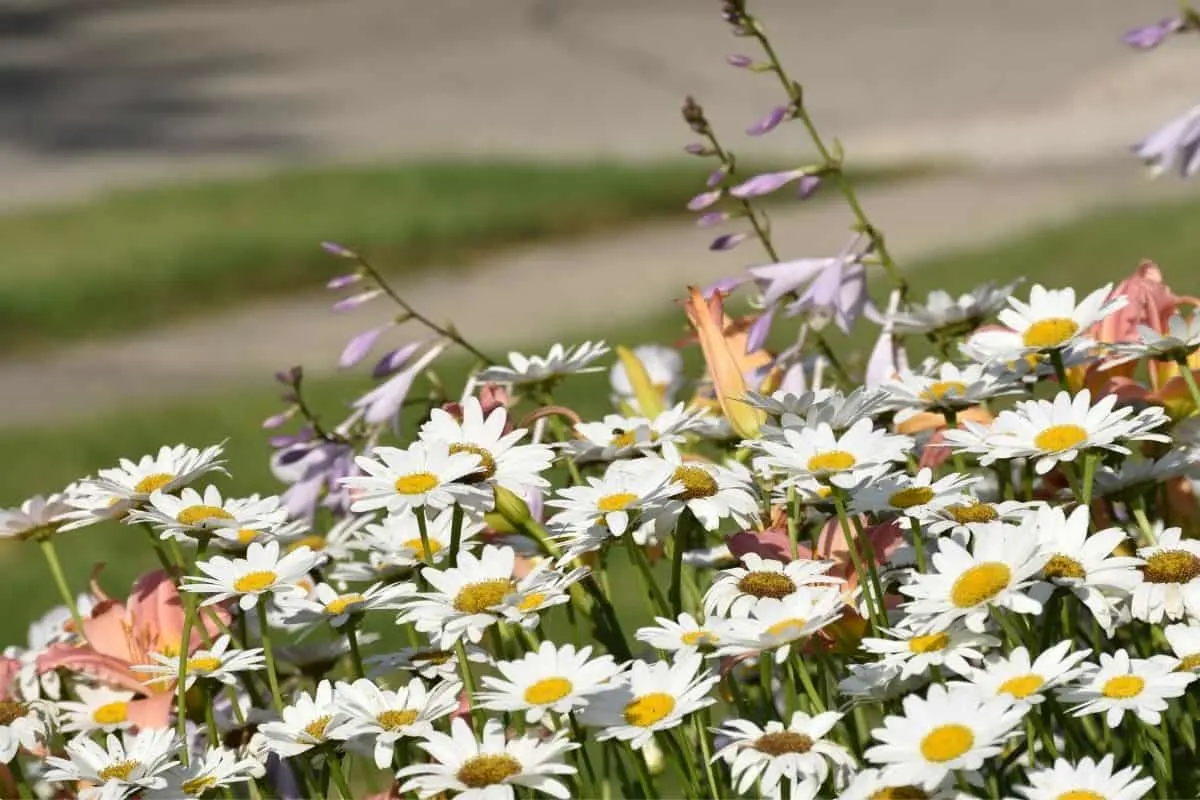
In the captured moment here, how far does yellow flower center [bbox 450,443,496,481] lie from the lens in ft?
5.08

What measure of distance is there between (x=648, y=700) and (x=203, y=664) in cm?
41

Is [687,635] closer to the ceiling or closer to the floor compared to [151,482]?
closer to the floor

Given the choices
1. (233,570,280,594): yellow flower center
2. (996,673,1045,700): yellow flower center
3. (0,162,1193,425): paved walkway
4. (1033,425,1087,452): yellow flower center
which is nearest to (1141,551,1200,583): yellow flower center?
(1033,425,1087,452): yellow flower center

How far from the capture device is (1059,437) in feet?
5.04

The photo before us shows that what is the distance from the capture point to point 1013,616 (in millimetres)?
1503

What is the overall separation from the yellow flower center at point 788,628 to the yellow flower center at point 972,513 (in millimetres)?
182

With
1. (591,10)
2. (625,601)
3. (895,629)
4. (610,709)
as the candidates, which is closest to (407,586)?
(610,709)

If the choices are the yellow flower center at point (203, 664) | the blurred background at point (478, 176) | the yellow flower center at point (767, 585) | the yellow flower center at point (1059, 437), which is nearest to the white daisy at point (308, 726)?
the yellow flower center at point (203, 664)

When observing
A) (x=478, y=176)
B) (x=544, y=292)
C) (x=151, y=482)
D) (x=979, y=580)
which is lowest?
A: (x=544, y=292)

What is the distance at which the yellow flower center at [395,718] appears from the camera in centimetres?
143

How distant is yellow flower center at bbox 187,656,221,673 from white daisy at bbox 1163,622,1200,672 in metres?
0.73

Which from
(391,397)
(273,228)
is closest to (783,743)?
(391,397)

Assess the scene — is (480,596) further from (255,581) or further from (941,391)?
(941,391)

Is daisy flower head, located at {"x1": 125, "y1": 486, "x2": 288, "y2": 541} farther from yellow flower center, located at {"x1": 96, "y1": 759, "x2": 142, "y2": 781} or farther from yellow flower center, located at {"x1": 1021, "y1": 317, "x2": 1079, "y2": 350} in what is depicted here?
yellow flower center, located at {"x1": 1021, "y1": 317, "x2": 1079, "y2": 350}
